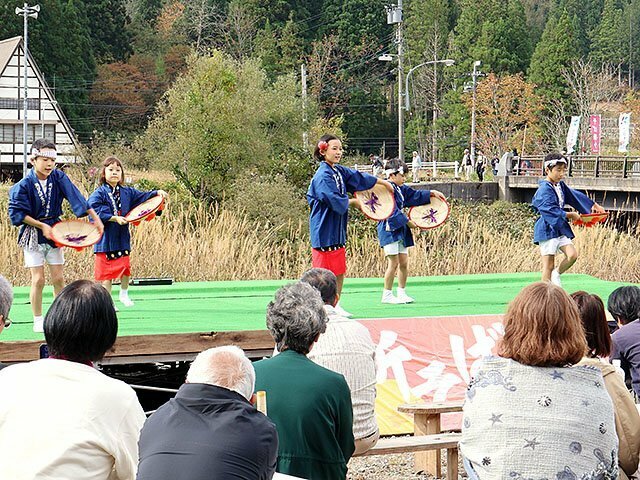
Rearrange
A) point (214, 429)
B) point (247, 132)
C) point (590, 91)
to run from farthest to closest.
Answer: point (590, 91) → point (247, 132) → point (214, 429)

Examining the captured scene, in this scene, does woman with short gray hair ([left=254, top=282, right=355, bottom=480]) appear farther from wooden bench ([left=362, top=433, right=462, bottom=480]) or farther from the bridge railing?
the bridge railing

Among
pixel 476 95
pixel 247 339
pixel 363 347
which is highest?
pixel 476 95

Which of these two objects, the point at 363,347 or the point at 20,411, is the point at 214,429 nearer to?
the point at 20,411

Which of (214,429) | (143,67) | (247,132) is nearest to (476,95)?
(143,67)

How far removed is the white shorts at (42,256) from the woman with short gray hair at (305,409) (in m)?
4.15

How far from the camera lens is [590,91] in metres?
46.2

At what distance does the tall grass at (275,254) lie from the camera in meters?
11.3

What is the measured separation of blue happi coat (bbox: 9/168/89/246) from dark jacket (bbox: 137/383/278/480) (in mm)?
4815

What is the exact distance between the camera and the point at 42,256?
732cm

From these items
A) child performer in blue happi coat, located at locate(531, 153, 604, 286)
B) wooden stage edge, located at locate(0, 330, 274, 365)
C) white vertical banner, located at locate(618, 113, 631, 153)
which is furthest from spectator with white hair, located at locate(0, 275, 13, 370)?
white vertical banner, located at locate(618, 113, 631, 153)

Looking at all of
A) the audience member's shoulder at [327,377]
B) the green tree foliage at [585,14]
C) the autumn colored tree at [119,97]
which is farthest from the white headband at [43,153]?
the green tree foliage at [585,14]

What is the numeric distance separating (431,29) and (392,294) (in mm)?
50594

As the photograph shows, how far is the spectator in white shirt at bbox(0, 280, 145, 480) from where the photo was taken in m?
2.75

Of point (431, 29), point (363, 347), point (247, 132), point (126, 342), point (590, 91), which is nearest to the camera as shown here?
point (363, 347)
